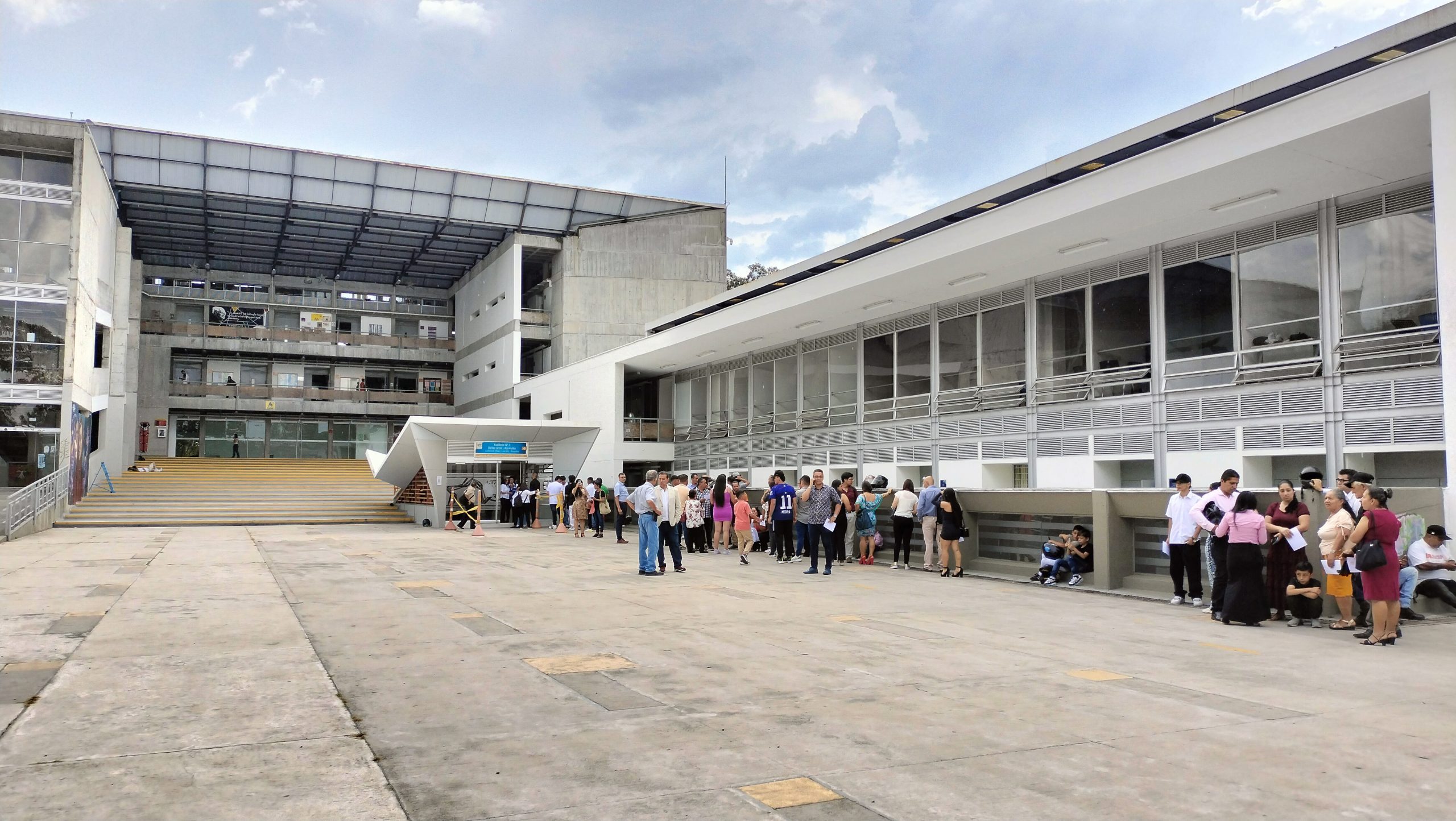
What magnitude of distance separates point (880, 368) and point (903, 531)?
900 cm

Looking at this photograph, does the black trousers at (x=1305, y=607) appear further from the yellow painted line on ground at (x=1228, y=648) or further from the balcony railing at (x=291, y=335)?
the balcony railing at (x=291, y=335)

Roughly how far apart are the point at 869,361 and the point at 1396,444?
13.4m

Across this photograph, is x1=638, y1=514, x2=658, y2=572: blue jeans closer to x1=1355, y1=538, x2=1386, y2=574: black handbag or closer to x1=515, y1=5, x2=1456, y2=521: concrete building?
x1=515, y1=5, x2=1456, y2=521: concrete building

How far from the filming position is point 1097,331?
64.7 ft

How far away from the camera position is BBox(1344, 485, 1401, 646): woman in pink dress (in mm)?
8820

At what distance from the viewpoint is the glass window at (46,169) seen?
2761 centimetres

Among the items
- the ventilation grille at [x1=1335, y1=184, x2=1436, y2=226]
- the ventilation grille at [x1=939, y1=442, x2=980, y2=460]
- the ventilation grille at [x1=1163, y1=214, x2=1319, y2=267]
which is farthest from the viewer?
the ventilation grille at [x1=939, y1=442, x2=980, y2=460]

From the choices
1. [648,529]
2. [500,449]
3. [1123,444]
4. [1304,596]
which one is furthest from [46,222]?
[1304,596]

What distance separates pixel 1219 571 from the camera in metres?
11.1

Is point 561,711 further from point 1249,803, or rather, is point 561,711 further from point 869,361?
point 869,361

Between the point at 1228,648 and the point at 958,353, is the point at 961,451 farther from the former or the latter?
the point at 1228,648

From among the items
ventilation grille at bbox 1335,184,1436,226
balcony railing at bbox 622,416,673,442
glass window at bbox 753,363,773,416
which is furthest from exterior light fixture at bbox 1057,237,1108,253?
balcony railing at bbox 622,416,673,442

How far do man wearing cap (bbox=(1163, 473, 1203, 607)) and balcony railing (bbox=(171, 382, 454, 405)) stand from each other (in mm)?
47983

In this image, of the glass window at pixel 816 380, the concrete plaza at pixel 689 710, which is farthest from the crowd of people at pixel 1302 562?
the glass window at pixel 816 380
